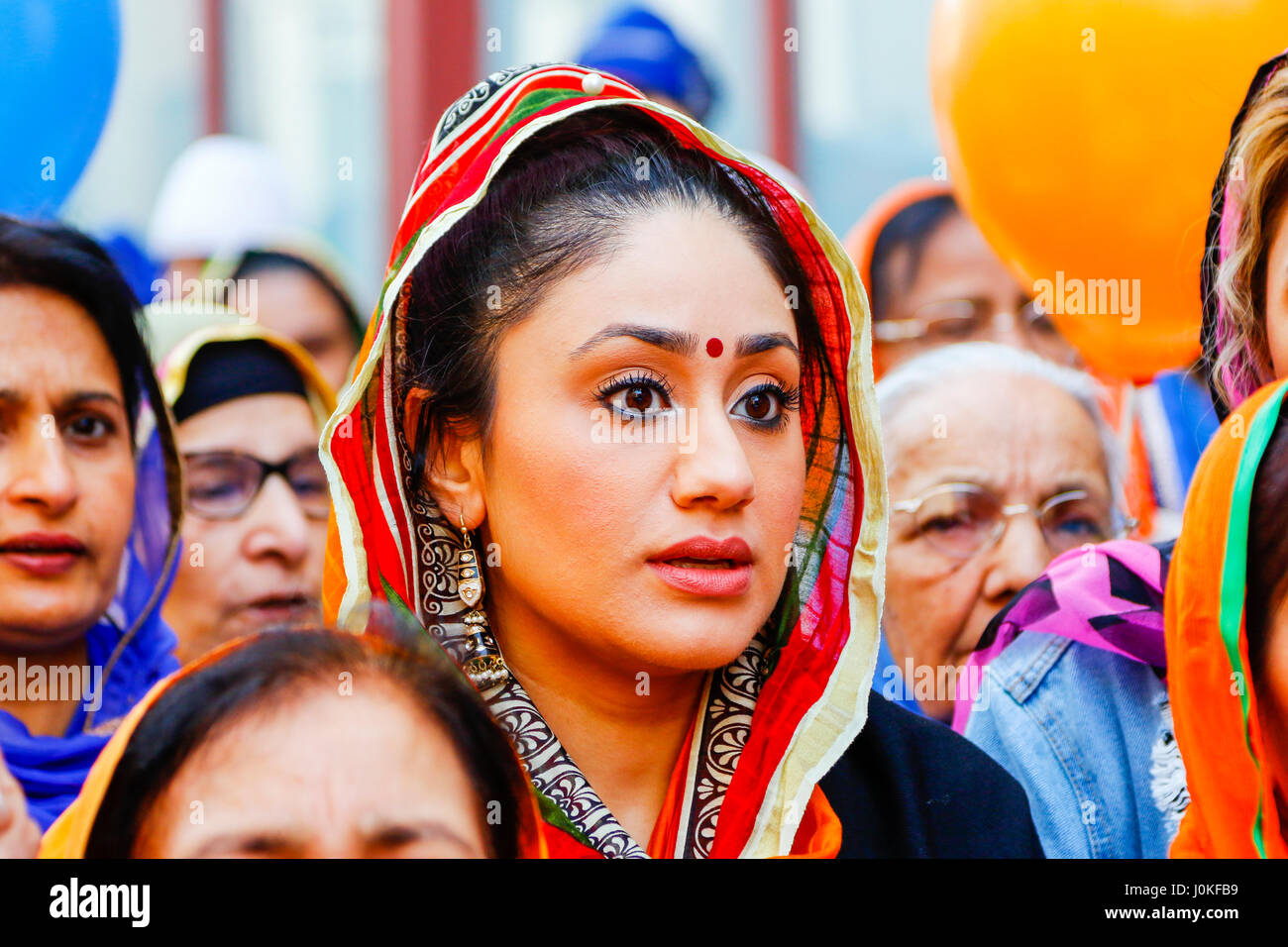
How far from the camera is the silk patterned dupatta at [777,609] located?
166 cm

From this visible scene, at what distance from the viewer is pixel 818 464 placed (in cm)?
188

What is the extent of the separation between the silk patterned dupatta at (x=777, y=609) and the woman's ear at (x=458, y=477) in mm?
27

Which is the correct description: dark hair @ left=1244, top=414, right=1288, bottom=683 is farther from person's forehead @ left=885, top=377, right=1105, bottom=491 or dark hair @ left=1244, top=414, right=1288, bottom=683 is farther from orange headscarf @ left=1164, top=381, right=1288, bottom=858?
person's forehead @ left=885, top=377, right=1105, bottom=491

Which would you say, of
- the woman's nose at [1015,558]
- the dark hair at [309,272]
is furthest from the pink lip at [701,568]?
the dark hair at [309,272]

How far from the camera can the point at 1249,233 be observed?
199 cm

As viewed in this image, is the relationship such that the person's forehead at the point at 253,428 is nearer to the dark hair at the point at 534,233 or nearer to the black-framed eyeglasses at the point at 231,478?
the black-framed eyeglasses at the point at 231,478

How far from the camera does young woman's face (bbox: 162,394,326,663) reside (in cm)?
247

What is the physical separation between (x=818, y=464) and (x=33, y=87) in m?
1.28

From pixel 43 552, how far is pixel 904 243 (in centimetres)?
212

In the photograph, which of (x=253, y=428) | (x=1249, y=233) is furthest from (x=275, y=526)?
(x=1249, y=233)

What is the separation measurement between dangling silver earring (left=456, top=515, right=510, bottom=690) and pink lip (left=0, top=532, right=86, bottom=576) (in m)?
0.53

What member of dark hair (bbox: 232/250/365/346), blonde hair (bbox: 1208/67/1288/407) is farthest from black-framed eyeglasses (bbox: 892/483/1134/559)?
dark hair (bbox: 232/250/365/346)

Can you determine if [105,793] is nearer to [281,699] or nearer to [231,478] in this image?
[281,699]
